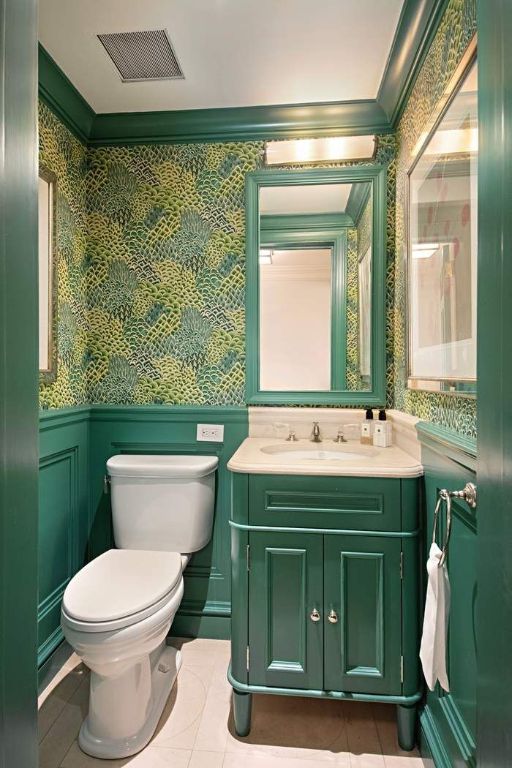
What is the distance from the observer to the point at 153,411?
6.75 feet

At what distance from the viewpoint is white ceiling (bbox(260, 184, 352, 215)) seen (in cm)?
197

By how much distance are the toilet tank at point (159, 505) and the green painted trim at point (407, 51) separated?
5.78ft

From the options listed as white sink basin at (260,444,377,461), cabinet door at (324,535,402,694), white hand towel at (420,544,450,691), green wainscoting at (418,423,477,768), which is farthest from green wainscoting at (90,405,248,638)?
white hand towel at (420,544,450,691)

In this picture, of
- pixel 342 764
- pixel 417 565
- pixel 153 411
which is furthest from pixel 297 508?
pixel 153 411

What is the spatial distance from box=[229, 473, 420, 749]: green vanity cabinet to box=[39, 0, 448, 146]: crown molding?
159cm

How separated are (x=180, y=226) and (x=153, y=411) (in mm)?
908

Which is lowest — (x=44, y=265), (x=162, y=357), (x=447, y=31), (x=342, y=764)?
(x=342, y=764)

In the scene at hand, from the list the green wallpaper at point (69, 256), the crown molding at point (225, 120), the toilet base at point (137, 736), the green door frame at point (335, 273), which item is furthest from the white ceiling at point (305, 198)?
the toilet base at point (137, 736)

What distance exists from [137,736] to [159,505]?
77 cm

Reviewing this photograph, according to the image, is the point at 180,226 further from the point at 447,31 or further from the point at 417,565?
the point at 417,565

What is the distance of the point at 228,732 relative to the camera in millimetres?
1455

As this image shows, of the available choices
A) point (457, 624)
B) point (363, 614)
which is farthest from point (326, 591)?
point (457, 624)

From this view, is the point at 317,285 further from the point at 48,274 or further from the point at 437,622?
the point at 437,622
